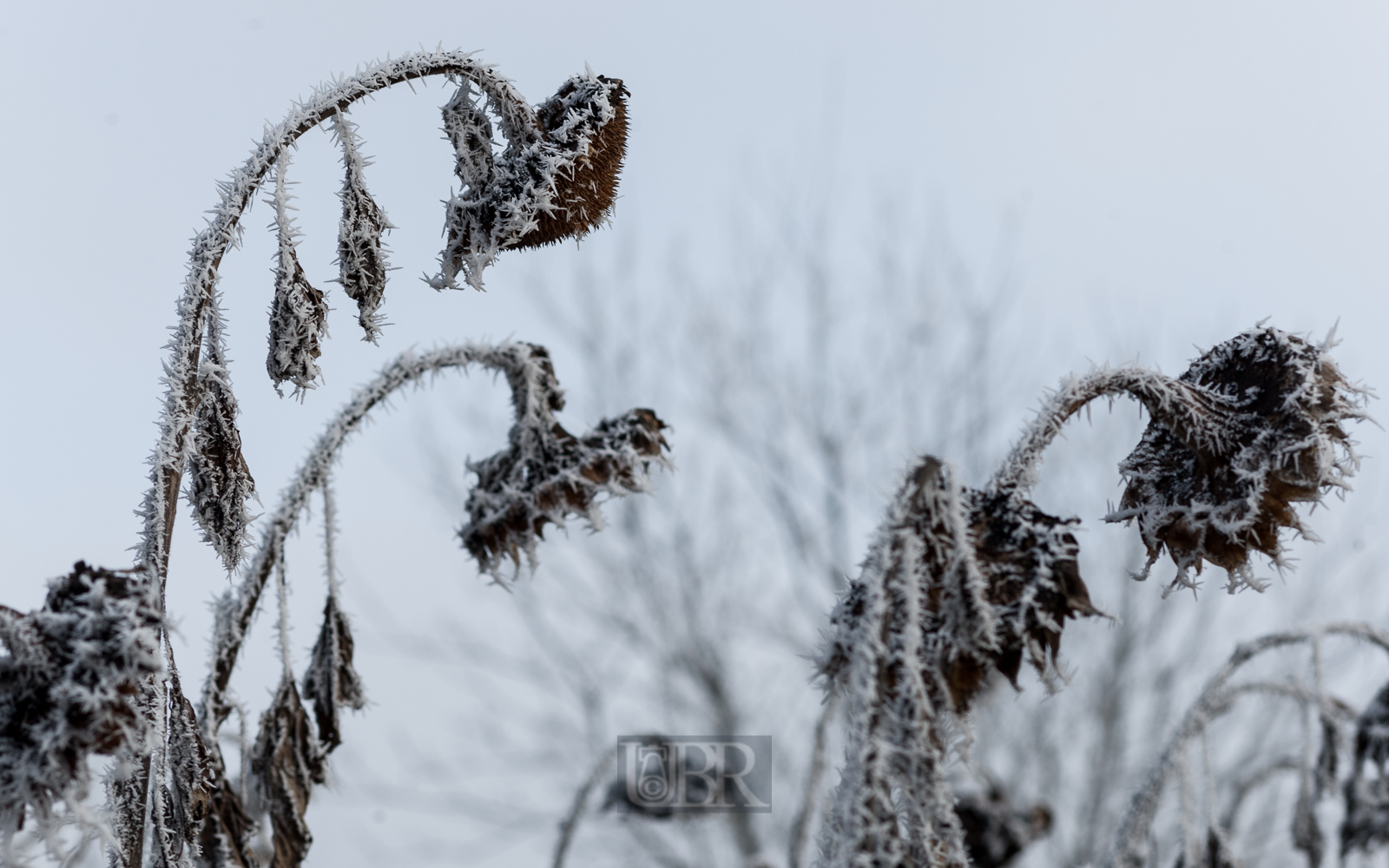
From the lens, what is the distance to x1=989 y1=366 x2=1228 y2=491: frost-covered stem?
0.83 meters

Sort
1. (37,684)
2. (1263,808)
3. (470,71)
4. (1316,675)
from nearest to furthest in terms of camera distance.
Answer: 1. (37,684)
2. (470,71)
3. (1316,675)
4. (1263,808)

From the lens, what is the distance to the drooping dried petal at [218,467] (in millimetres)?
805

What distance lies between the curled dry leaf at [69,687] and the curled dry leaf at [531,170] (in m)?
0.37

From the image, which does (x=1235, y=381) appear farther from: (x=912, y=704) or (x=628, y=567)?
(x=628, y=567)

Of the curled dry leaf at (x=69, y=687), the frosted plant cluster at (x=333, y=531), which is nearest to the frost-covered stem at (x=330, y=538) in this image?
the frosted plant cluster at (x=333, y=531)

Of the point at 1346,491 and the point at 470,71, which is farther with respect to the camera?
the point at 470,71

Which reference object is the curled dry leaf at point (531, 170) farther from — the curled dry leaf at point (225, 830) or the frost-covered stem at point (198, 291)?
the curled dry leaf at point (225, 830)

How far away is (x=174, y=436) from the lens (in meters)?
0.78

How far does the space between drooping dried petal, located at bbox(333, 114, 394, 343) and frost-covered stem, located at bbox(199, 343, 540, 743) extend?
20 centimetres

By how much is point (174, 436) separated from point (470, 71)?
39cm

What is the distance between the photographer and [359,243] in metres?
0.87

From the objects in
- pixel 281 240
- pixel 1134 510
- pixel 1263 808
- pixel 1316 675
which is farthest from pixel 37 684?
pixel 1263 808

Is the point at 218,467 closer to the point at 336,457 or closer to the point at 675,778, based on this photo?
the point at 336,457

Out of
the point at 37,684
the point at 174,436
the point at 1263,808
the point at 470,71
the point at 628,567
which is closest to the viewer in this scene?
the point at 37,684
